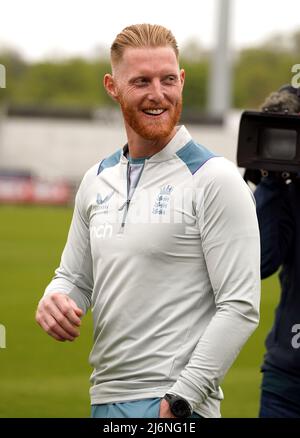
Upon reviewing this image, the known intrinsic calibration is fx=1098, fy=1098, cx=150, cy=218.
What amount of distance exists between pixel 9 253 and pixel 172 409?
19.5 meters

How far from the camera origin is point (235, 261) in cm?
331

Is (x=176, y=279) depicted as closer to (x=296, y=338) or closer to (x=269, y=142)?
(x=269, y=142)

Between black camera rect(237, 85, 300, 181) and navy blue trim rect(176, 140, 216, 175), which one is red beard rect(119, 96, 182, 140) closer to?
navy blue trim rect(176, 140, 216, 175)

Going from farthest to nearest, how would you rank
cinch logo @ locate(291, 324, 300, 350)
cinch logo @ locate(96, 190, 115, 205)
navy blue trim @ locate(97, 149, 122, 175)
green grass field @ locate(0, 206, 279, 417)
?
green grass field @ locate(0, 206, 279, 417)
cinch logo @ locate(291, 324, 300, 350)
navy blue trim @ locate(97, 149, 122, 175)
cinch logo @ locate(96, 190, 115, 205)

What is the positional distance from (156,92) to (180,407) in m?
0.97

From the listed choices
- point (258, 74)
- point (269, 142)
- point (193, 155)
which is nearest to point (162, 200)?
point (193, 155)

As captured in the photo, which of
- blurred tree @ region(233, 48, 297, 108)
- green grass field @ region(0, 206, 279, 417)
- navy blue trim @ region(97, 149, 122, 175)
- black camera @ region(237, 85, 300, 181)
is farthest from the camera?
blurred tree @ region(233, 48, 297, 108)

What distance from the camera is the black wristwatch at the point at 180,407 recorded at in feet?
10.6

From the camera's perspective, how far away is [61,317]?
3398mm

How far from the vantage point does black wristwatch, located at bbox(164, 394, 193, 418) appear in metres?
3.23

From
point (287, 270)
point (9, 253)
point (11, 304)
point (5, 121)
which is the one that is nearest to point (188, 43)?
point (5, 121)

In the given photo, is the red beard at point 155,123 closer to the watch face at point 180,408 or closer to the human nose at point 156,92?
the human nose at point 156,92

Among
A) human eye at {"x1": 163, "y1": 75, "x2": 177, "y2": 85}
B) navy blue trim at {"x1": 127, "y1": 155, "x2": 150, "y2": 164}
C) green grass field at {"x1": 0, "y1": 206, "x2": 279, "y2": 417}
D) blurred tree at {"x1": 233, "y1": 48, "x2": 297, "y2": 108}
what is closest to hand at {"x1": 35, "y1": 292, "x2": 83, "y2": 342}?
navy blue trim at {"x1": 127, "y1": 155, "x2": 150, "y2": 164}
